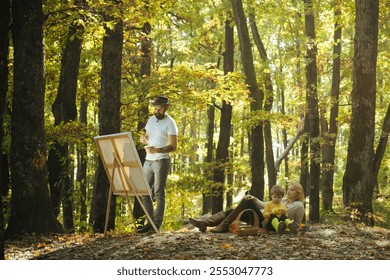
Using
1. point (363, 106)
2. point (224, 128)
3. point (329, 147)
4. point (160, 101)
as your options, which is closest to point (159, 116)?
point (160, 101)

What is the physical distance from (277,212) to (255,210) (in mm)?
319

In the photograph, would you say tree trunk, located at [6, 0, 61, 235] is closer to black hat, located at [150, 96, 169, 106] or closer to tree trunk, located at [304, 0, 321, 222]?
black hat, located at [150, 96, 169, 106]

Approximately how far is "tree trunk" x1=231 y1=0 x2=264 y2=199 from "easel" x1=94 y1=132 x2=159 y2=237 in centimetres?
705

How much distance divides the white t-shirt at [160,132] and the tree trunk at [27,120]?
5.49 feet

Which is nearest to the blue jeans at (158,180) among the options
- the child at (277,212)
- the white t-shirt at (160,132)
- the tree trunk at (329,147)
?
the white t-shirt at (160,132)

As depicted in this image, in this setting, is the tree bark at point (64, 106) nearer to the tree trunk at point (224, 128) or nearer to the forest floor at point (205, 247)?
the forest floor at point (205, 247)

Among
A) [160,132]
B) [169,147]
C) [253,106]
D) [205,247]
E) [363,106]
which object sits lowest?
[205,247]

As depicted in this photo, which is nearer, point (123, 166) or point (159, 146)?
point (123, 166)

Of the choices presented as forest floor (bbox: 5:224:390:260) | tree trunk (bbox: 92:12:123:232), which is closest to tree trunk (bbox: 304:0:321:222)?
tree trunk (bbox: 92:12:123:232)

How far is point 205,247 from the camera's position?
689 centimetres

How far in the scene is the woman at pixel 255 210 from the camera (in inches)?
323

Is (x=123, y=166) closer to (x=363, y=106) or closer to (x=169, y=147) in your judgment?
(x=169, y=147)

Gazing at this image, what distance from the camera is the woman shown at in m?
8.21
